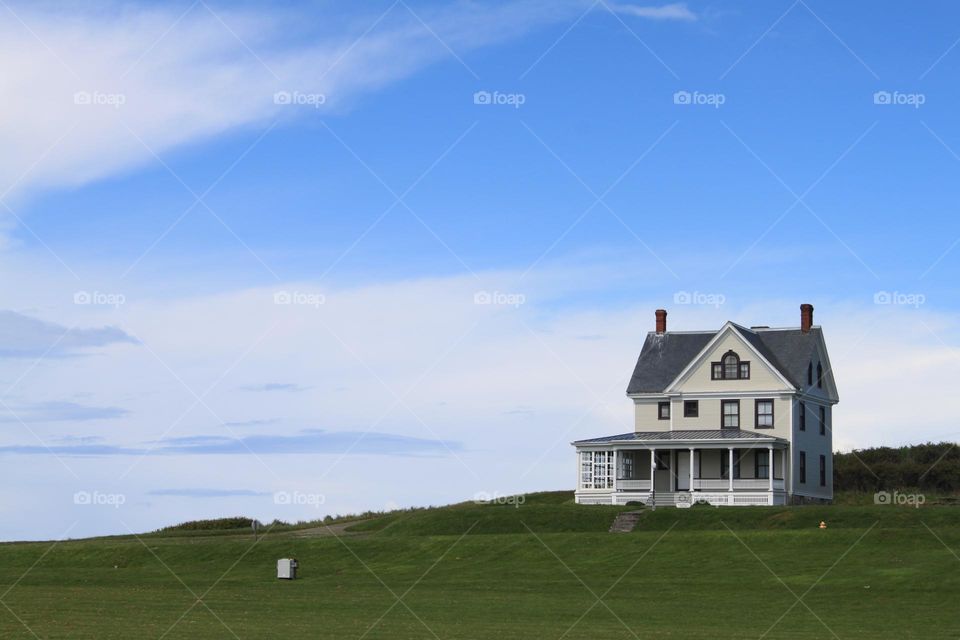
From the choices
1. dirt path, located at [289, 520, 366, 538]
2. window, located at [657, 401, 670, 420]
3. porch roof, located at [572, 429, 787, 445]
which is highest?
window, located at [657, 401, 670, 420]

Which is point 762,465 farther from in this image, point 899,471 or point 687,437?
point 899,471

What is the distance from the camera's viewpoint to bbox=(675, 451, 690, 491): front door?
61562 millimetres

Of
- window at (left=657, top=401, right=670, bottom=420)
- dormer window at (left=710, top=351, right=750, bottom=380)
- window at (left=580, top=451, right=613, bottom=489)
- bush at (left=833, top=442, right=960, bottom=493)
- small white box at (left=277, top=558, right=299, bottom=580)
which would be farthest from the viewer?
bush at (left=833, top=442, right=960, bottom=493)

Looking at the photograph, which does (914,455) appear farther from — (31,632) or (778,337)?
(31,632)

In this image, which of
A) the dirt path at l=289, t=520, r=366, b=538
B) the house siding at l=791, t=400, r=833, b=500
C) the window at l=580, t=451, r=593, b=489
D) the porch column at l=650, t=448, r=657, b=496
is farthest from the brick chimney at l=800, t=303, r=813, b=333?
the dirt path at l=289, t=520, r=366, b=538

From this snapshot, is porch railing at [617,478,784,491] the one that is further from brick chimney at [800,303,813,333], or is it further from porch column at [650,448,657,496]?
brick chimney at [800,303,813,333]

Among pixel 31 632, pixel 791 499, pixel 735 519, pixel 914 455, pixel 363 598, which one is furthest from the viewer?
pixel 914 455

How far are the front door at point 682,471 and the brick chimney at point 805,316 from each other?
912cm

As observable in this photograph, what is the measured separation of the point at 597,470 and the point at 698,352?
7842 millimetres

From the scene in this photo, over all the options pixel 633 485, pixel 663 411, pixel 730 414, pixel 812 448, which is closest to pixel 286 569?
pixel 633 485

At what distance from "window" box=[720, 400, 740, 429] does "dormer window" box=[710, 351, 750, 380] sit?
4.10ft

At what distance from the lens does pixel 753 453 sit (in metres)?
60.8

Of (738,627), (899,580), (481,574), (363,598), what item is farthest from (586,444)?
(738,627)

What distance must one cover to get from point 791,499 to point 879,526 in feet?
49.9
